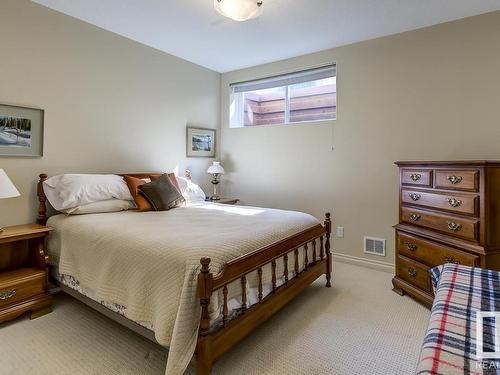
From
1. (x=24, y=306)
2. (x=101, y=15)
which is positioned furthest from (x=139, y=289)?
(x=101, y=15)

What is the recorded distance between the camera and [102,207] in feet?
8.82

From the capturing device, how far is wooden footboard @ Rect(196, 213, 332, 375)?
150 centimetres

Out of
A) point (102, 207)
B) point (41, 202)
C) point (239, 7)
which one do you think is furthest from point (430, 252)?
point (41, 202)

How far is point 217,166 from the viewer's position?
419 centimetres

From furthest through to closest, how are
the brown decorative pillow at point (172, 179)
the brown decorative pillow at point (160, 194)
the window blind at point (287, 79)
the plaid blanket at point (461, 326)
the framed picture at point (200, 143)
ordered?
1. the framed picture at point (200, 143)
2. the window blind at point (287, 79)
3. the brown decorative pillow at point (172, 179)
4. the brown decorative pillow at point (160, 194)
5. the plaid blanket at point (461, 326)

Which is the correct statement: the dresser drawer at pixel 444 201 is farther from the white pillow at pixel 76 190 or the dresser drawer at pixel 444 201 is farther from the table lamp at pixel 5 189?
the table lamp at pixel 5 189

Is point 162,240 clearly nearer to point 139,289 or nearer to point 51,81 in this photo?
point 139,289

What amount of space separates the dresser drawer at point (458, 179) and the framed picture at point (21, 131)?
3435 mm

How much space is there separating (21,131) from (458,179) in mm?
3590

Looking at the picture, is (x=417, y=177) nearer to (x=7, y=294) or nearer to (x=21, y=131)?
(x=7, y=294)

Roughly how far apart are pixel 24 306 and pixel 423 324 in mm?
2943

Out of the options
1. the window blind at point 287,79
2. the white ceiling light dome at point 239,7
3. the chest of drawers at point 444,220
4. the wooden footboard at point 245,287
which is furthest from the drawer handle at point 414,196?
the white ceiling light dome at point 239,7

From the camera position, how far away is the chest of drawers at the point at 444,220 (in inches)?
82.4

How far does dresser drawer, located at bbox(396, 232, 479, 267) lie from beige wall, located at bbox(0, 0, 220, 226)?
2830 mm
